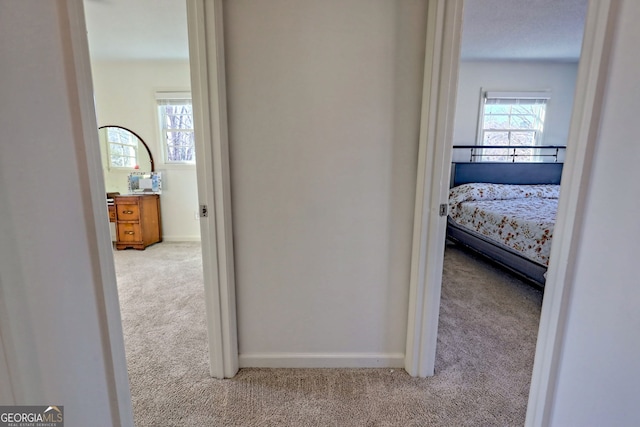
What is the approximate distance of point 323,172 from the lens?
1.63 metres

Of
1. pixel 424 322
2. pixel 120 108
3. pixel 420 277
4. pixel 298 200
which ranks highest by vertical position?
pixel 120 108

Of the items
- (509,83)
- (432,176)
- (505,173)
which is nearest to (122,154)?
(432,176)

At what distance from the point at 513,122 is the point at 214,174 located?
14.8 ft

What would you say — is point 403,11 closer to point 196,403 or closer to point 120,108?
point 196,403

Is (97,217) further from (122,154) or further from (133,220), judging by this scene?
(122,154)

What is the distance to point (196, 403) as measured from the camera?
152 centimetres

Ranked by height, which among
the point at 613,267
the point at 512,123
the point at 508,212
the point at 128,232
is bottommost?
the point at 128,232

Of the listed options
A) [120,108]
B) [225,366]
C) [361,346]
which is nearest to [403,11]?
[361,346]

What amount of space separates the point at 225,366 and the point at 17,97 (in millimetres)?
1548

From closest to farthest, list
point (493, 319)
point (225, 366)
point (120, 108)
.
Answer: point (225, 366), point (493, 319), point (120, 108)

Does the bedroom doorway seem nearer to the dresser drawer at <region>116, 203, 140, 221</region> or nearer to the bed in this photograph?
the bed

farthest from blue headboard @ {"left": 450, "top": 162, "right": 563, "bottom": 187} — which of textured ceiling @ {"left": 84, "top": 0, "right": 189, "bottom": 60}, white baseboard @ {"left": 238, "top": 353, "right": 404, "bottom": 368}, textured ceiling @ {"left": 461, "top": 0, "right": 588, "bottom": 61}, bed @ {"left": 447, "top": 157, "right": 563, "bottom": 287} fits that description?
Answer: textured ceiling @ {"left": 84, "top": 0, "right": 189, "bottom": 60}

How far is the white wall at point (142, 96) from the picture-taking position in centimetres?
411

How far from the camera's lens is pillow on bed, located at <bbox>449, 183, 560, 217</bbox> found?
12.4 ft
